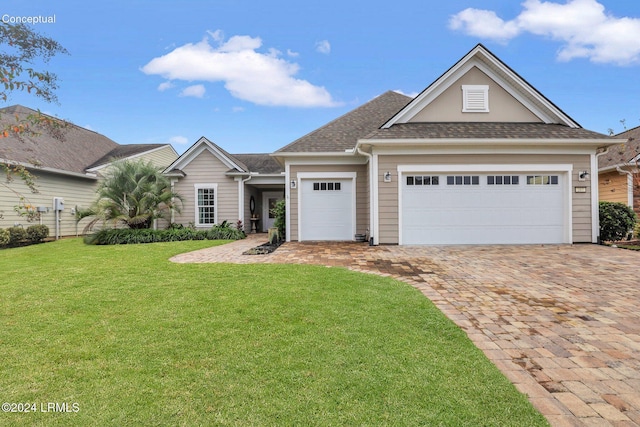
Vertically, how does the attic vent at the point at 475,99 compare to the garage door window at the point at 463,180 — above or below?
above

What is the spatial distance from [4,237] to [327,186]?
11.1 meters

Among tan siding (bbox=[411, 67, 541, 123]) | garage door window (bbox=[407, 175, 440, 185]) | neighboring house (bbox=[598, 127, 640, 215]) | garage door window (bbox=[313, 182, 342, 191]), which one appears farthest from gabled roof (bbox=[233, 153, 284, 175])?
neighboring house (bbox=[598, 127, 640, 215])

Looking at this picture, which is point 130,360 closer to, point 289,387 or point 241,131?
point 289,387

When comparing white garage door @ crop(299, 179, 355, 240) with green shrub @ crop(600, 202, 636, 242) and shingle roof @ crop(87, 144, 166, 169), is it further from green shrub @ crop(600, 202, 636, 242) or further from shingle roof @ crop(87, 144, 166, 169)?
shingle roof @ crop(87, 144, 166, 169)

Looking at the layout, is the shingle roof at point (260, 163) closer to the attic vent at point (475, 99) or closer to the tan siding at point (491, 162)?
the tan siding at point (491, 162)

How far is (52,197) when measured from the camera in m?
13.7

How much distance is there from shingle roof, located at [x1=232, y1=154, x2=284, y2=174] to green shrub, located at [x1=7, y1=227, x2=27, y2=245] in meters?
9.05

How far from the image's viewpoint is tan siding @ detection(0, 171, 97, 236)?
39.1 feet

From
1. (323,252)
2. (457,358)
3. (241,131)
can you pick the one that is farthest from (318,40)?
(457,358)

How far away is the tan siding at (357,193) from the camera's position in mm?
11445

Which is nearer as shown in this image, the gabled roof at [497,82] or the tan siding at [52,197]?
the gabled roof at [497,82]

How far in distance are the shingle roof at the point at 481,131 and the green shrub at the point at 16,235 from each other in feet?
41.6

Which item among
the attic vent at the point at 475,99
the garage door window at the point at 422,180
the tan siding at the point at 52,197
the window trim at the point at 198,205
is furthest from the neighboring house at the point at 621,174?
the tan siding at the point at 52,197

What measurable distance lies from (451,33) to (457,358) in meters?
15.2
